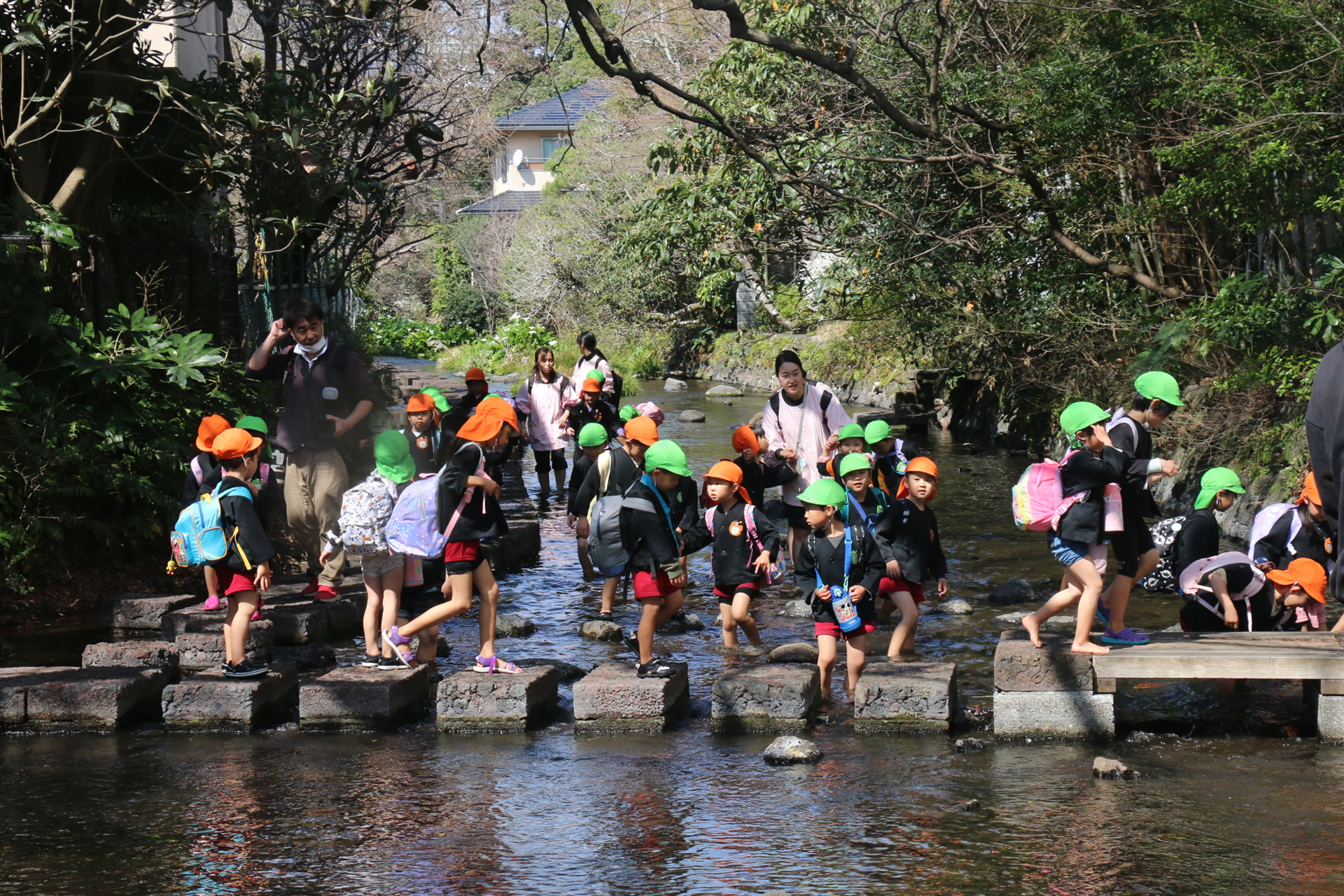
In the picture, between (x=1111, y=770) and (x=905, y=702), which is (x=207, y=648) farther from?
(x=1111, y=770)

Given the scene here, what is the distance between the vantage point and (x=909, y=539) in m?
8.16

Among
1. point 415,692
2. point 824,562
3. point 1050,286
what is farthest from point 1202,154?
point 415,692

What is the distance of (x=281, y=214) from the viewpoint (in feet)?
45.8

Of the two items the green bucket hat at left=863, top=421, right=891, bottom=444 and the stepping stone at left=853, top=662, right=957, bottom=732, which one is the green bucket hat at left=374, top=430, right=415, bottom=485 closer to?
the stepping stone at left=853, top=662, right=957, bottom=732

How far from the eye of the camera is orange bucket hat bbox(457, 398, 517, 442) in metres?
7.50

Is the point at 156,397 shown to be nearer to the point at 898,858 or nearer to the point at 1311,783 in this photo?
the point at 898,858

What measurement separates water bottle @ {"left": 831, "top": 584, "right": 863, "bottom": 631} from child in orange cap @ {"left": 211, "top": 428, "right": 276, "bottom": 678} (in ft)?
10.4

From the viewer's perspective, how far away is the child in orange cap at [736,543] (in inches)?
325

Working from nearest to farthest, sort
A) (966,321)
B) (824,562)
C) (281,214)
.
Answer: (824,562), (281,214), (966,321)

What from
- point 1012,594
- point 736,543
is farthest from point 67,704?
point 1012,594

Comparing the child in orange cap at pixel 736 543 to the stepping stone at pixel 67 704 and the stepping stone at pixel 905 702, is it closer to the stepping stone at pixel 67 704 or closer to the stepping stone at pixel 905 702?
the stepping stone at pixel 905 702

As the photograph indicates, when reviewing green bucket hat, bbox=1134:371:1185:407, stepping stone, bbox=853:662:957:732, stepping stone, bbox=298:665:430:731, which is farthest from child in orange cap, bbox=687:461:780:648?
green bucket hat, bbox=1134:371:1185:407

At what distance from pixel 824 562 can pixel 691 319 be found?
1194 inches

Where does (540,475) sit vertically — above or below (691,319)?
below
